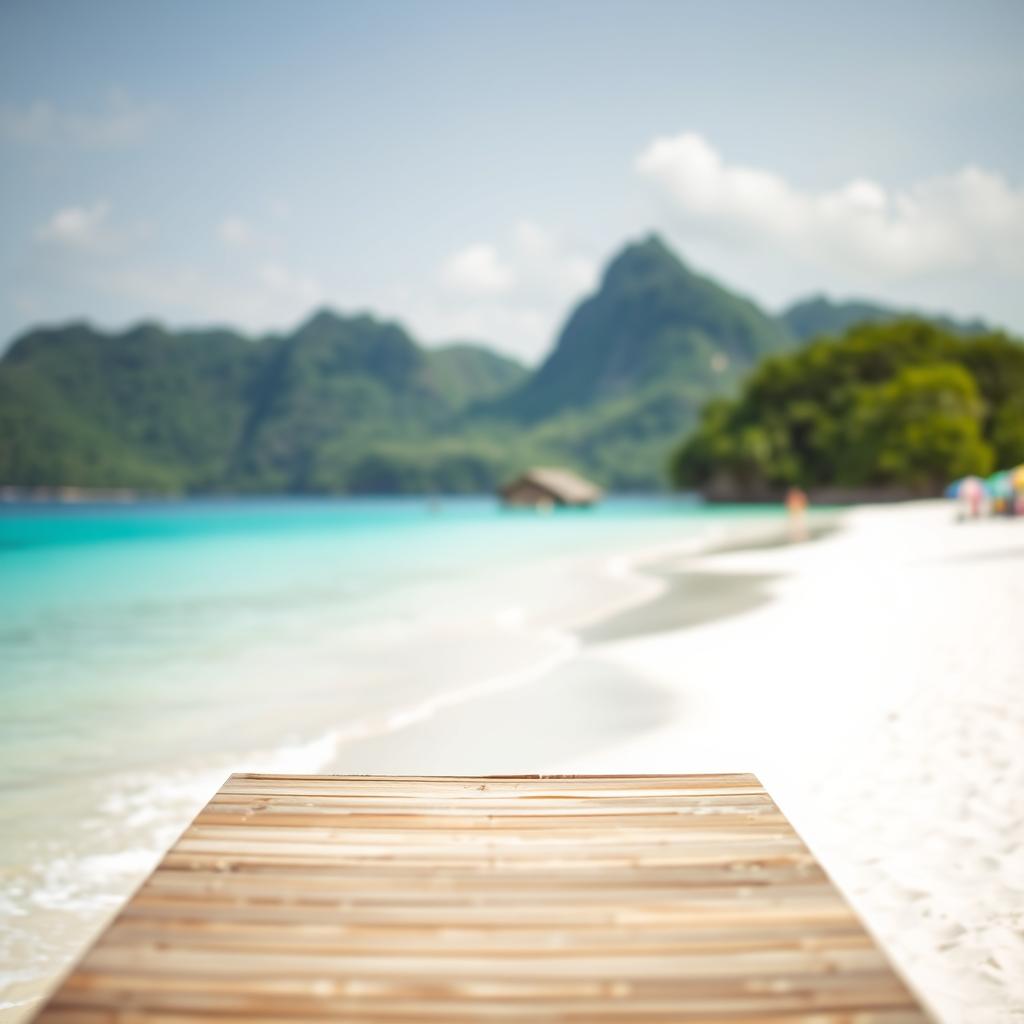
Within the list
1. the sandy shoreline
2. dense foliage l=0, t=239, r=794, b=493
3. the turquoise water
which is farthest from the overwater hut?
dense foliage l=0, t=239, r=794, b=493

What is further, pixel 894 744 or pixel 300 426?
pixel 300 426

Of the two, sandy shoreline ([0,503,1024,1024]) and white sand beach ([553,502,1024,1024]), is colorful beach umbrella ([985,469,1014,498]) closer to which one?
sandy shoreline ([0,503,1024,1024])

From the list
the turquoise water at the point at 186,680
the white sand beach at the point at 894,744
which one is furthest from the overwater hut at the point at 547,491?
the white sand beach at the point at 894,744

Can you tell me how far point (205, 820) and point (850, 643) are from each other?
7.30m

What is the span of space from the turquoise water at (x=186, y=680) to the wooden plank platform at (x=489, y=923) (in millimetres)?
1781

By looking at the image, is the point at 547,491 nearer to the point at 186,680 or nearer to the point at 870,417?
the point at 870,417

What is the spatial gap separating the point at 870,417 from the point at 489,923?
6212 centimetres

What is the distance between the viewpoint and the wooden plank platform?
1521 millimetres

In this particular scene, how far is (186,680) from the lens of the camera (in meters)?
8.65

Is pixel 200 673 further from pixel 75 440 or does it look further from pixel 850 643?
pixel 75 440

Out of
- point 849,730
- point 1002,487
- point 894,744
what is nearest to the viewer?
point 894,744

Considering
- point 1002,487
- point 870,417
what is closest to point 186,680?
point 1002,487

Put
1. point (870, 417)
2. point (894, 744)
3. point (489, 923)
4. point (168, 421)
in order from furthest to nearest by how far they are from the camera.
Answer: point (168, 421) → point (870, 417) → point (894, 744) → point (489, 923)

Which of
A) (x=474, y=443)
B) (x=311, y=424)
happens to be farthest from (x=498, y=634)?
(x=311, y=424)
